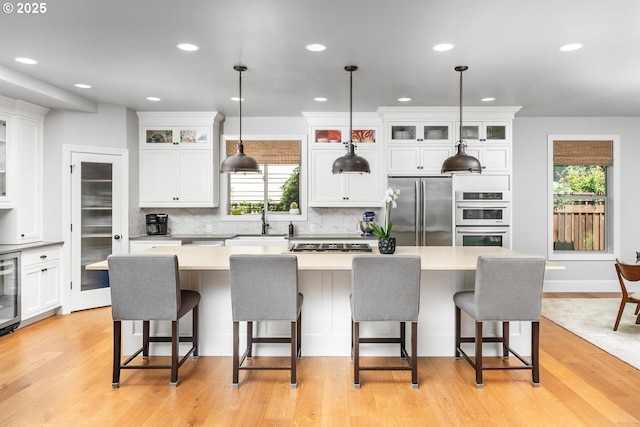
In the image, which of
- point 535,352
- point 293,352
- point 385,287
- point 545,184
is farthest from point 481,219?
point 293,352

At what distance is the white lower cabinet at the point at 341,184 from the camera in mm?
A: 5598

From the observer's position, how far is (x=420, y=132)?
537 cm

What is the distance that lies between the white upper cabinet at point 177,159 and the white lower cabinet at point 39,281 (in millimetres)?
1289

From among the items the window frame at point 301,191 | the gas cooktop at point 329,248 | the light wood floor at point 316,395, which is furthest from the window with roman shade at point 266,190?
the light wood floor at point 316,395

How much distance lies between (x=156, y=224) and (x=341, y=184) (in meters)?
2.60

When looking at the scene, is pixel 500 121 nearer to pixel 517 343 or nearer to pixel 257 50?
pixel 517 343

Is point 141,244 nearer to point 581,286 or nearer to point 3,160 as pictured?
point 3,160

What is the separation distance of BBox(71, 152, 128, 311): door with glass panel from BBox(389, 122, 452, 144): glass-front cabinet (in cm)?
361

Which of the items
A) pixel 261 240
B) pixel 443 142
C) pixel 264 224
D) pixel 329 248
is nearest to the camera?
pixel 329 248

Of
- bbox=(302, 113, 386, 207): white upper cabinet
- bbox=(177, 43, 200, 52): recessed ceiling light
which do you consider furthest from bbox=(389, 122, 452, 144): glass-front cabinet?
bbox=(177, 43, 200, 52): recessed ceiling light

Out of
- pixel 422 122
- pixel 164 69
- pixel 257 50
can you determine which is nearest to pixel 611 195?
pixel 422 122

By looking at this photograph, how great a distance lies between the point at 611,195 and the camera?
602 centimetres

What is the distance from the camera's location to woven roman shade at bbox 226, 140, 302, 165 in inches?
233

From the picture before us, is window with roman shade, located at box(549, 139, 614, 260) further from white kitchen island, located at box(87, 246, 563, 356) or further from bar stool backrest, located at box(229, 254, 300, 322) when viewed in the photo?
bar stool backrest, located at box(229, 254, 300, 322)
